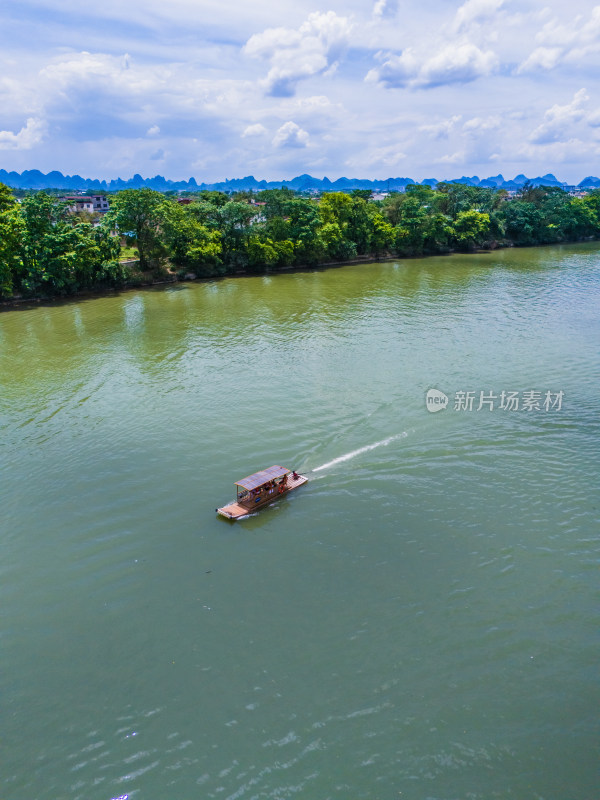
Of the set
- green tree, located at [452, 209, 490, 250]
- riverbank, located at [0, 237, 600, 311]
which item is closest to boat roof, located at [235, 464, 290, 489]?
riverbank, located at [0, 237, 600, 311]

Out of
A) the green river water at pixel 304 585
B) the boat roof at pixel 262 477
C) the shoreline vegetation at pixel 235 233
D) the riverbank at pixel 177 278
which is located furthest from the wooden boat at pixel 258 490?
the riverbank at pixel 177 278

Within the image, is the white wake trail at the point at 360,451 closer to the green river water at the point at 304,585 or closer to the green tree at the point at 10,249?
the green river water at the point at 304,585

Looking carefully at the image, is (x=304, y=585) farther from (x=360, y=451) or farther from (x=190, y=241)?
(x=190, y=241)

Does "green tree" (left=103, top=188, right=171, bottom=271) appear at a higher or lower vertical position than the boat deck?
higher

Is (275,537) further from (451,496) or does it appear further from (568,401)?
(568,401)

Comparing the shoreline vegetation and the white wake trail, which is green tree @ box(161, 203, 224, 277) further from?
the white wake trail

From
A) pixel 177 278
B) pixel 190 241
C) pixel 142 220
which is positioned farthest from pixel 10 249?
pixel 190 241

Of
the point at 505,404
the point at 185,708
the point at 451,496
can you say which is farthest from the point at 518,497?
the point at 185,708
